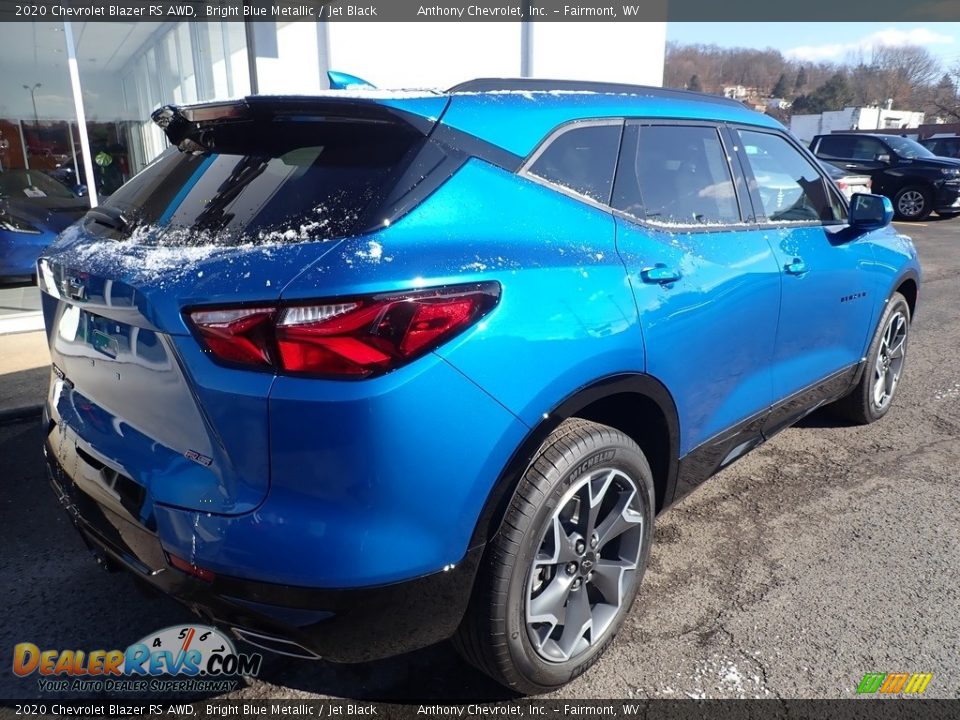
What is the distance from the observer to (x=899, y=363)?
4496 millimetres

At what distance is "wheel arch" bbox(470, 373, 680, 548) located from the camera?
1862 mm

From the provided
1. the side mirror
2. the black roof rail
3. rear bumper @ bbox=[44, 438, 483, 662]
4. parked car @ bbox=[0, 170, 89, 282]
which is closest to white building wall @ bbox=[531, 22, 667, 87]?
parked car @ bbox=[0, 170, 89, 282]

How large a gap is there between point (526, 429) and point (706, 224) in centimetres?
130

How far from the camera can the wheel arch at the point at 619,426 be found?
1.86 m

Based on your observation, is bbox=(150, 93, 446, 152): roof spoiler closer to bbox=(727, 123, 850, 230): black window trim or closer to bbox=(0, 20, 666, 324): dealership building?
bbox=(727, 123, 850, 230): black window trim

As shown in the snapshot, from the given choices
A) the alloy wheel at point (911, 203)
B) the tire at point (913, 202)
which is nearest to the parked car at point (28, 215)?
the tire at point (913, 202)

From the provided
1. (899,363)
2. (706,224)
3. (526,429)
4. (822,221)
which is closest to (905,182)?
(899,363)

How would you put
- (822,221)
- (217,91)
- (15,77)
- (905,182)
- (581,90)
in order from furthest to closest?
(905,182) < (217,91) < (15,77) < (822,221) < (581,90)

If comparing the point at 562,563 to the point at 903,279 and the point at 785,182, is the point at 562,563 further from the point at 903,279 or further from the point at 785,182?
the point at 903,279

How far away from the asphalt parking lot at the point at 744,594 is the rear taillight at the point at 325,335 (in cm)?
119

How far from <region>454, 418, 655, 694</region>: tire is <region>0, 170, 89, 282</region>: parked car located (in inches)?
260

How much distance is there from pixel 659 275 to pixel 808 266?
1.24 meters

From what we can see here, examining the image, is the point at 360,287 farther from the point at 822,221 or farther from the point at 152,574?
the point at 822,221

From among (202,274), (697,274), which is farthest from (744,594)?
(202,274)
